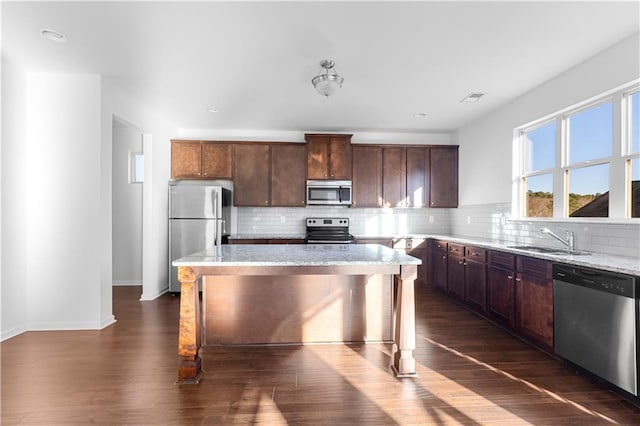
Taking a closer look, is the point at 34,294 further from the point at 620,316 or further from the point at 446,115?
the point at 446,115

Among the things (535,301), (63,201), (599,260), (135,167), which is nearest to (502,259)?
(535,301)

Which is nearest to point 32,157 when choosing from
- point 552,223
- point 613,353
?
point 613,353

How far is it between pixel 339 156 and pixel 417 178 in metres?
1.42

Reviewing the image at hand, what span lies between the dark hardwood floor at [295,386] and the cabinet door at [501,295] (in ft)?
0.90

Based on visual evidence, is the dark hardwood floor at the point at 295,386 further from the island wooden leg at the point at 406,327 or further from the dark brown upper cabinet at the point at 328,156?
the dark brown upper cabinet at the point at 328,156

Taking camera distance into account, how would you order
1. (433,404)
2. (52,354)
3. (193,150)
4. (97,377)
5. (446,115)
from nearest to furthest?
(433,404), (97,377), (52,354), (446,115), (193,150)

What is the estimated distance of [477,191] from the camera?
5074mm

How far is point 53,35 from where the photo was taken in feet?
8.80

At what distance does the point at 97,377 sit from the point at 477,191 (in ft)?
16.8

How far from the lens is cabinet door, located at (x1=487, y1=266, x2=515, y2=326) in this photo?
3.32 m

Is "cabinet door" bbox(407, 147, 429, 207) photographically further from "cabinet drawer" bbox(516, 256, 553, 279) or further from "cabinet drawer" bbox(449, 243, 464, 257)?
"cabinet drawer" bbox(516, 256, 553, 279)

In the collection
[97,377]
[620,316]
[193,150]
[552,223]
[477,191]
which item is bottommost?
[97,377]

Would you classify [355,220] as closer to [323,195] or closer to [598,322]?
[323,195]

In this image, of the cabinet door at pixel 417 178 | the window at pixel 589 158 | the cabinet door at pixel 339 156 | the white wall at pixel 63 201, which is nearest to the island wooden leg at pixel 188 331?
the white wall at pixel 63 201
